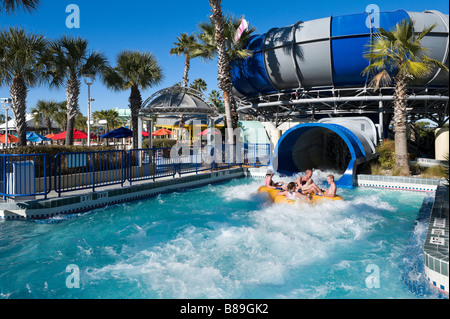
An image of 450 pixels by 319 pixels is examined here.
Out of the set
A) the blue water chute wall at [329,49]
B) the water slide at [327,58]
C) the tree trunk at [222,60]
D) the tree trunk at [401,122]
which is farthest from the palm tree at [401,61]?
the tree trunk at [222,60]

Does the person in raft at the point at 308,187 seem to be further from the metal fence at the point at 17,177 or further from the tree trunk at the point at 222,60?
the tree trunk at the point at 222,60

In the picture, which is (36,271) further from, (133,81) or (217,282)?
(133,81)

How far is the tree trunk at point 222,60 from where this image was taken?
1698cm

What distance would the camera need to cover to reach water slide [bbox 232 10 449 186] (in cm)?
2008

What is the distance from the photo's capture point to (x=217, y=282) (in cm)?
497

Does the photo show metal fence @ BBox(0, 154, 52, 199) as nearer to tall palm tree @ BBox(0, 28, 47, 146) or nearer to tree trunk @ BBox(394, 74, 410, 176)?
tall palm tree @ BBox(0, 28, 47, 146)

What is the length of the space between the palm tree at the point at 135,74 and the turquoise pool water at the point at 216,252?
11.9 meters

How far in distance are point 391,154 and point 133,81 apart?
16.2 m

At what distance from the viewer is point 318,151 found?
21.6m

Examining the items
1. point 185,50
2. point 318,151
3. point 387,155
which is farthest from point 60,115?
point 387,155

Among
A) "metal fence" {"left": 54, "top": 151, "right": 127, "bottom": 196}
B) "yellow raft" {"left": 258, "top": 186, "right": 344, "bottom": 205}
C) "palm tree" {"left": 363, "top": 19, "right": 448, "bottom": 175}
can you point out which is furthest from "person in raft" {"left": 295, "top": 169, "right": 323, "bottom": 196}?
"palm tree" {"left": 363, "top": 19, "right": 448, "bottom": 175}

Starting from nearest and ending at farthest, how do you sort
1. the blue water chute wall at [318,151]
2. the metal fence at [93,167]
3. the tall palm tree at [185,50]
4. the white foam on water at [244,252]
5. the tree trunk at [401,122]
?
Result: the white foam on water at [244,252]
the metal fence at [93,167]
the tree trunk at [401,122]
the blue water chute wall at [318,151]
the tall palm tree at [185,50]

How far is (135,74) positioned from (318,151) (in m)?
13.6

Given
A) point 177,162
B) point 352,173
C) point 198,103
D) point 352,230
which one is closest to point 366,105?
point 352,173
